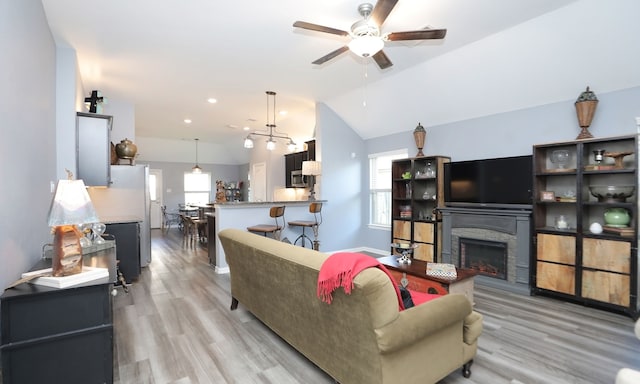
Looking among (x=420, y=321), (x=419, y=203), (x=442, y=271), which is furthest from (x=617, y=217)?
(x=420, y=321)

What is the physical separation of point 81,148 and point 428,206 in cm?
538

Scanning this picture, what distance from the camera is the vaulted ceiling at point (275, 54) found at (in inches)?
120

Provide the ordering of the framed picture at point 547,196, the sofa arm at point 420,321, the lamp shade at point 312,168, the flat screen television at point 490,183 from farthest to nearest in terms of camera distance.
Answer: the lamp shade at point 312,168
the flat screen television at point 490,183
the framed picture at point 547,196
the sofa arm at point 420,321

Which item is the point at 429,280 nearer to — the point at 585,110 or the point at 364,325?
the point at 364,325

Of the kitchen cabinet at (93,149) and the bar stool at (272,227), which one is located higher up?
the kitchen cabinet at (93,149)

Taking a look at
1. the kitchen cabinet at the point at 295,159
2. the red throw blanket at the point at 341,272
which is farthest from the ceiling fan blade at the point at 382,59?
the kitchen cabinet at the point at 295,159

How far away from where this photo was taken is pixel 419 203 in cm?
558

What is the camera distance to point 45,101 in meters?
3.12

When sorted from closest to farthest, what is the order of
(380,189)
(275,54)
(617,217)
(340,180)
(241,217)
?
(617,217)
(275,54)
(241,217)
(340,180)
(380,189)

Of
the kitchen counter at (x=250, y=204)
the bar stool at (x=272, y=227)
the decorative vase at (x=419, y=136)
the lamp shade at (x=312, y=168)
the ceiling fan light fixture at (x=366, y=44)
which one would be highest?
the ceiling fan light fixture at (x=366, y=44)

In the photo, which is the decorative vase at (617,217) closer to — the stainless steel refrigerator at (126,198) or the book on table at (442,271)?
the book on table at (442,271)

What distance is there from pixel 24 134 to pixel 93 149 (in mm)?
1838

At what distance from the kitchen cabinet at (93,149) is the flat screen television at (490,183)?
16.8 ft

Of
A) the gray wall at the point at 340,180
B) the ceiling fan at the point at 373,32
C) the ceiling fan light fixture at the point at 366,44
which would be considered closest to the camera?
the ceiling fan at the point at 373,32
